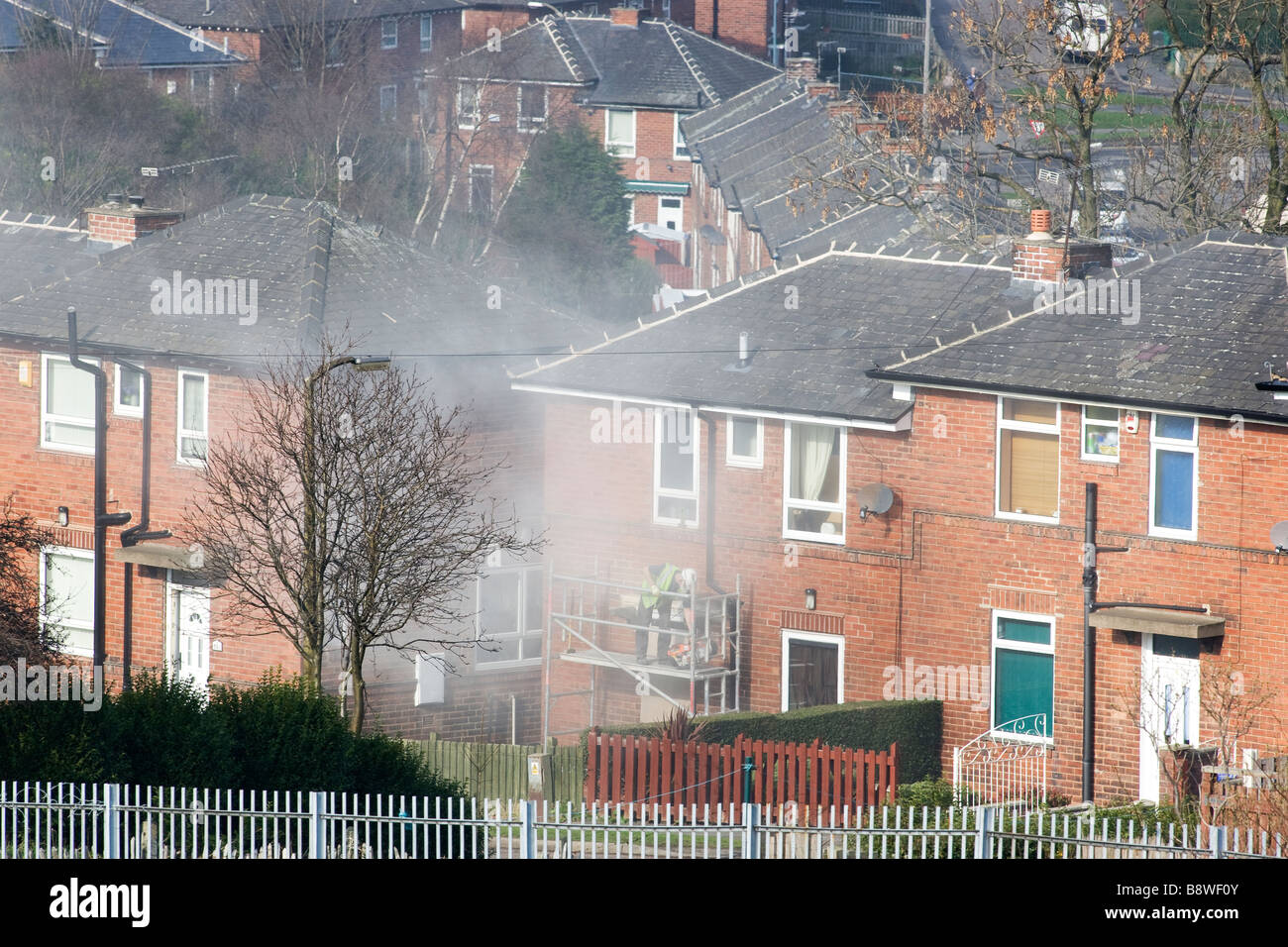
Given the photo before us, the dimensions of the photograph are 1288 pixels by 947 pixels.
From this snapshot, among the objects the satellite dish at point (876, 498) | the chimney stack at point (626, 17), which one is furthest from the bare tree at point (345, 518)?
the chimney stack at point (626, 17)

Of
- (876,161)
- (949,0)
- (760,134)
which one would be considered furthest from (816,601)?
(949,0)

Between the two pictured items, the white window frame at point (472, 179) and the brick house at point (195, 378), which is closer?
the brick house at point (195, 378)

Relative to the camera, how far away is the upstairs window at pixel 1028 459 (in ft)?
83.6

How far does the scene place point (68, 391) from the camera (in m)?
29.6

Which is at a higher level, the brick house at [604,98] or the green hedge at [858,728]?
the brick house at [604,98]

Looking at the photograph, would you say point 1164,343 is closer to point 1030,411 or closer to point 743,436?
point 1030,411

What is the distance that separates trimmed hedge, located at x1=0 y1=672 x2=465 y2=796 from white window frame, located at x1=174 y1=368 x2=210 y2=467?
25.8ft

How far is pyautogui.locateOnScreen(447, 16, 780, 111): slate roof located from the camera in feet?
221

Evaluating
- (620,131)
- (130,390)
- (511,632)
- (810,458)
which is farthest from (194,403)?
(620,131)

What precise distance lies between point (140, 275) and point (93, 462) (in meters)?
2.85

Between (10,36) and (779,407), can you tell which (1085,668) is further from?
(10,36)

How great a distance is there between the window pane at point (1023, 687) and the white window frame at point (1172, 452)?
Answer: 2.16 meters

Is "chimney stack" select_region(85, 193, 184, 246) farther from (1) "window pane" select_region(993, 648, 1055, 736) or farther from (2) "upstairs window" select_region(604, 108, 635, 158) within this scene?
(2) "upstairs window" select_region(604, 108, 635, 158)

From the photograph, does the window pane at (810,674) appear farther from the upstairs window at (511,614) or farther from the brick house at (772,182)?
the brick house at (772,182)
